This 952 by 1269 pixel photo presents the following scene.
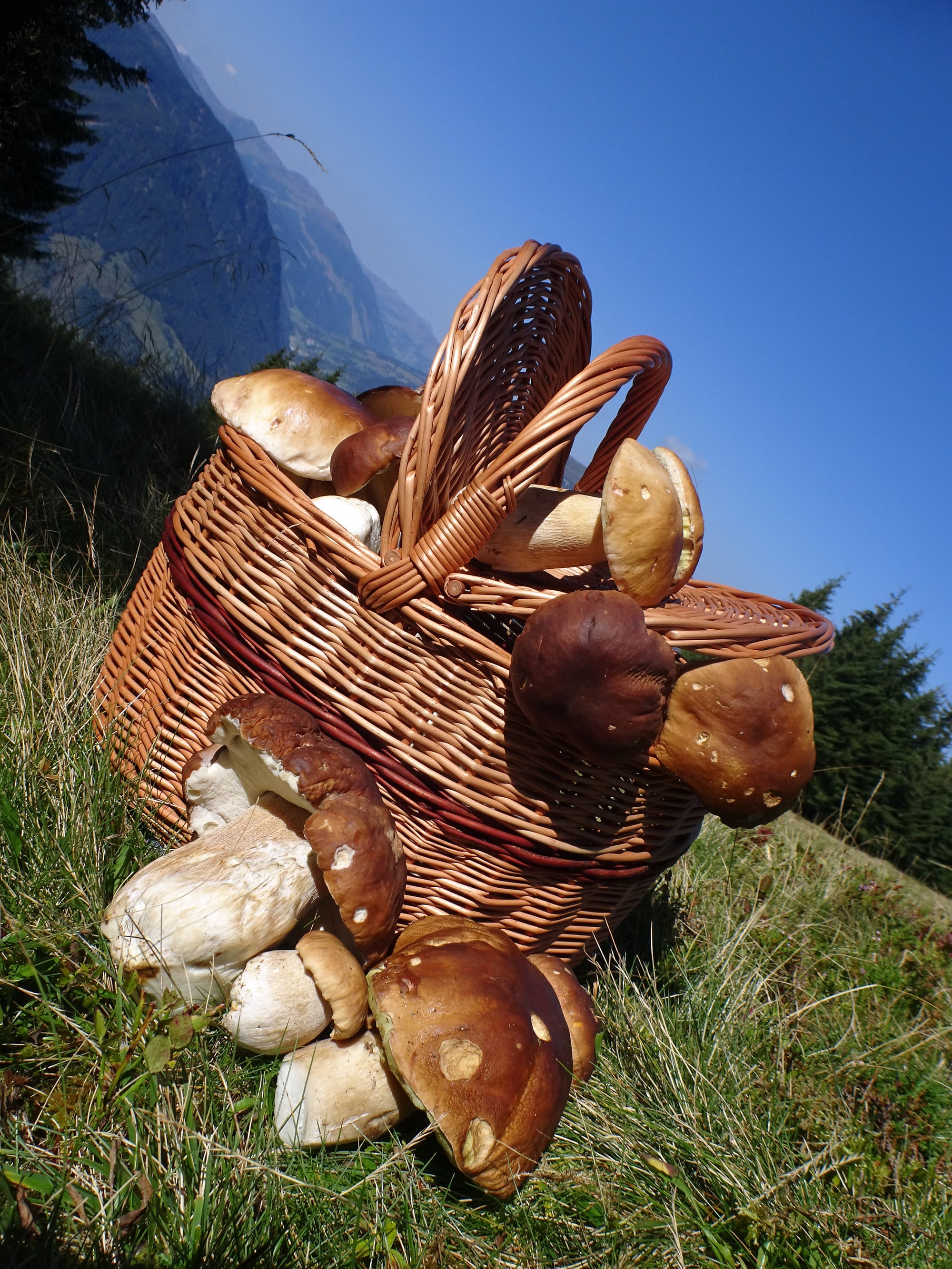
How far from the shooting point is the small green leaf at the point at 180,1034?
1.40 m

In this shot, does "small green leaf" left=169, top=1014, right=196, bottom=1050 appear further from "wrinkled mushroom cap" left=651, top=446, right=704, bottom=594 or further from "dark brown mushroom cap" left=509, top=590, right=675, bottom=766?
"wrinkled mushroom cap" left=651, top=446, right=704, bottom=594

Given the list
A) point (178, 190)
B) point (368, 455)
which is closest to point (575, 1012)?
point (368, 455)

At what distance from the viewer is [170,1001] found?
59.4 inches

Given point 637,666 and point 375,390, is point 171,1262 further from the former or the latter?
point 375,390

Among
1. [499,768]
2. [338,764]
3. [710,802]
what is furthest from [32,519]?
[710,802]

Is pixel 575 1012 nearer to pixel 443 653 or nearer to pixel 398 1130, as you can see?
pixel 398 1130

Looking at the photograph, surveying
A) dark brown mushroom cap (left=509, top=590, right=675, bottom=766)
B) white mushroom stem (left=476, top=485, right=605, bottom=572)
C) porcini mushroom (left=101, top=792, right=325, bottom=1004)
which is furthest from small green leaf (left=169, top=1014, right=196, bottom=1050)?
white mushroom stem (left=476, top=485, right=605, bottom=572)

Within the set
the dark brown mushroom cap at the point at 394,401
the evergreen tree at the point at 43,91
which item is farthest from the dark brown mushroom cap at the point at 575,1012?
the evergreen tree at the point at 43,91

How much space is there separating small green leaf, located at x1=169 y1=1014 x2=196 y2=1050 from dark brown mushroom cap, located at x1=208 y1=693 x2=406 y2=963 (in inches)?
14.3

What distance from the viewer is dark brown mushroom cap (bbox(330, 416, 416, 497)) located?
196cm

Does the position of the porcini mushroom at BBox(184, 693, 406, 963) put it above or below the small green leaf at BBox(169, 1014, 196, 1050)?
above

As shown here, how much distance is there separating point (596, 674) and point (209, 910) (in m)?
0.99

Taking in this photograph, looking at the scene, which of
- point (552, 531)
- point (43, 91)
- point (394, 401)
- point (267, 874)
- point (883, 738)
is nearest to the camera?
point (267, 874)

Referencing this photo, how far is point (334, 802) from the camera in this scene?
1585 millimetres
